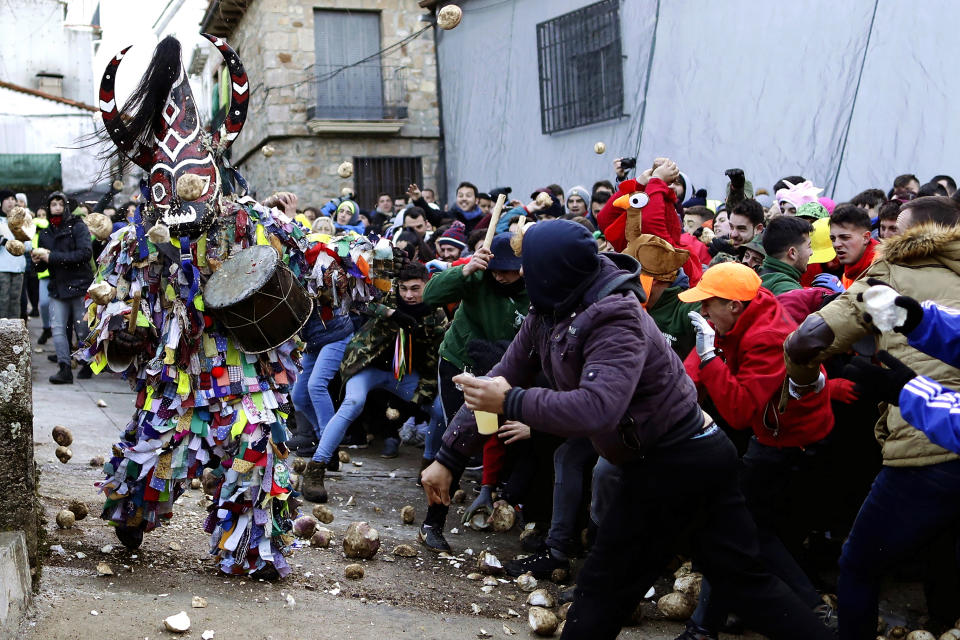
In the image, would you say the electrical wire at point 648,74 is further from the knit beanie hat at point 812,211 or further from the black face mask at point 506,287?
the black face mask at point 506,287

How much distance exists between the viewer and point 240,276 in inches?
183

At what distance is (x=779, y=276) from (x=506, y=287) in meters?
1.55

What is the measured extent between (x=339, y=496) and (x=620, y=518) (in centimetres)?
357

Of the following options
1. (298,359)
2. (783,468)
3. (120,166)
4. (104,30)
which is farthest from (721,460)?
(104,30)

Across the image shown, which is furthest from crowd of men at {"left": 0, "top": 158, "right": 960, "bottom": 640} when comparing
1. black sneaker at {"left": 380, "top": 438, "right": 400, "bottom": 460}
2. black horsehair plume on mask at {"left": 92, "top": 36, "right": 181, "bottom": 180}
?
black horsehair plume on mask at {"left": 92, "top": 36, "right": 181, "bottom": 180}

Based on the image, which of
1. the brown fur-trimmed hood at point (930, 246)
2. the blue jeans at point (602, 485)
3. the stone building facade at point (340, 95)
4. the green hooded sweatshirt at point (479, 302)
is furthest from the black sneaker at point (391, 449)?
the stone building facade at point (340, 95)

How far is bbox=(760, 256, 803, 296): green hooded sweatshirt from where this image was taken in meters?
5.19

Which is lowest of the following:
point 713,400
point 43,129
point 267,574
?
point 267,574

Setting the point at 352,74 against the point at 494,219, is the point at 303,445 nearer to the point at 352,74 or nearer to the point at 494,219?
the point at 494,219

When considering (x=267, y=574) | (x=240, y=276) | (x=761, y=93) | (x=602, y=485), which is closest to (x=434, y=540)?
(x=267, y=574)

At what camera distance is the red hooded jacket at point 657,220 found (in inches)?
222

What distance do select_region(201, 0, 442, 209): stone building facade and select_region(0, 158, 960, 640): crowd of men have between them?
514 inches

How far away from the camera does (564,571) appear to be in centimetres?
531

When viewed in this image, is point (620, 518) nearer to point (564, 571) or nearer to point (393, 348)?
point (564, 571)
